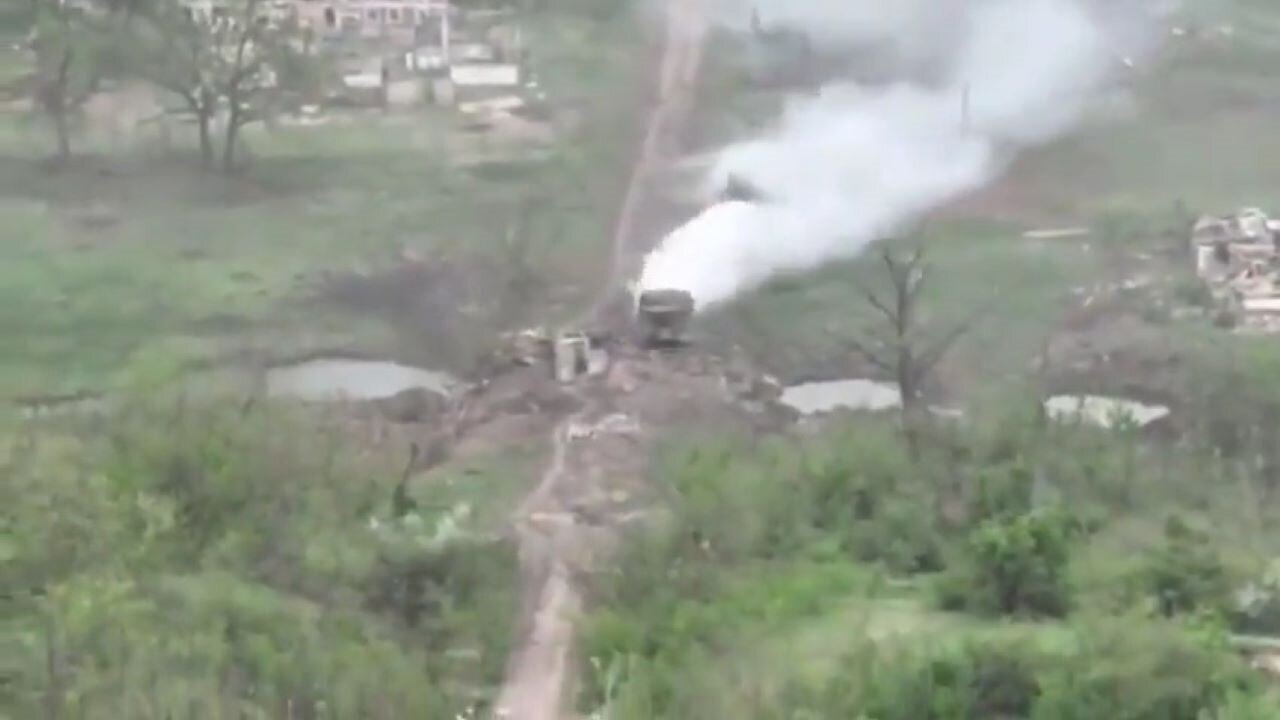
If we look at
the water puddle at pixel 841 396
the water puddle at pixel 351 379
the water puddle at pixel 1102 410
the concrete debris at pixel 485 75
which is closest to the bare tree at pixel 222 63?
the concrete debris at pixel 485 75

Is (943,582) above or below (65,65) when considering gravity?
below

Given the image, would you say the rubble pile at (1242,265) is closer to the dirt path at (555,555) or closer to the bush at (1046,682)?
the dirt path at (555,555)

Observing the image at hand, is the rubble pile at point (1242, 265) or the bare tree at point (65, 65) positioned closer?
the rubble pile at point (1242, 265)

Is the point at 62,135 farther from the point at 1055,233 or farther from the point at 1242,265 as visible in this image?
the point at 1242,265

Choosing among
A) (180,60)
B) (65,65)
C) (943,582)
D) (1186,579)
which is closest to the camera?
(1186,579)

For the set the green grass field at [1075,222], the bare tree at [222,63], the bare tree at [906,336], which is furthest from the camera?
the bare tree at [222,63]

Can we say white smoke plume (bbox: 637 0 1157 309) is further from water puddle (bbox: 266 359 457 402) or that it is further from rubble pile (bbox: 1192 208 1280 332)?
rubble pile (bbox: 1192 208 1280 332)

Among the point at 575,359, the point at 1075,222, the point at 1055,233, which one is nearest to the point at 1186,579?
the point at 575,359
